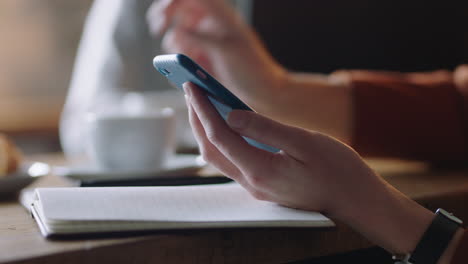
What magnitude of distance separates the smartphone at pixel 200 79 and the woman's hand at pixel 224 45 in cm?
50

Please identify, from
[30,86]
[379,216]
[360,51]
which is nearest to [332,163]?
[379,216]

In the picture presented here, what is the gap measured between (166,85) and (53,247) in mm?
1260

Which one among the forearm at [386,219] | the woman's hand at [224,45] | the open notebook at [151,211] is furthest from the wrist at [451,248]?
the woman's hand at [224,45]

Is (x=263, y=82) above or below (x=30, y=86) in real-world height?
A: below

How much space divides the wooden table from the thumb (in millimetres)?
58

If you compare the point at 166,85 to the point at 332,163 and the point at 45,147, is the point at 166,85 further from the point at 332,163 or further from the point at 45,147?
the point at 332,163

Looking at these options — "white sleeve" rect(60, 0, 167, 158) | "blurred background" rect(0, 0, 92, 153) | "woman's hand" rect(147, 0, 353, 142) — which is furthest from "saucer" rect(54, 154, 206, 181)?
"blurred background" rect(0, 0, 92, 153)

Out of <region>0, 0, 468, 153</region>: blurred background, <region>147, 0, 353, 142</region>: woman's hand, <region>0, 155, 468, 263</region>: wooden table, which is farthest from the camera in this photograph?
<region>0, 0, 468, 153</region>: blurred background

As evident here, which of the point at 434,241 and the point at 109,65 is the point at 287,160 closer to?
the point at 434,241

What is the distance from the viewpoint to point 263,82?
3.03ft

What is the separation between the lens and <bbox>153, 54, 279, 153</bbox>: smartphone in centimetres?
33

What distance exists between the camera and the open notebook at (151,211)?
0.33 meters

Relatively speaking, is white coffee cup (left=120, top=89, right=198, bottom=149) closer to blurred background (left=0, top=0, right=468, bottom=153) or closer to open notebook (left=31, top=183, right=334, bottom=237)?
blurred background (left=0, top=0, right=468, bottom=153)

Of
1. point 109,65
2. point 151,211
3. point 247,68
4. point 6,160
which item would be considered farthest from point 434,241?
point 109,65
